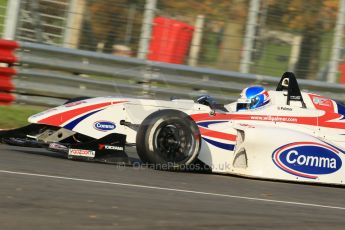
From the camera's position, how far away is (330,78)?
501 inches

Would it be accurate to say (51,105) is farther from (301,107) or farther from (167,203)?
(167,203)

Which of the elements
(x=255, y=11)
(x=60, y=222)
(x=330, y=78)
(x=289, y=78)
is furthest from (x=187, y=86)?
(x=60, y=222)

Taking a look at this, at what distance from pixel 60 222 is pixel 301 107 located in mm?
4288

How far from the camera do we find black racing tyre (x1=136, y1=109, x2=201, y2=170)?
7863 mm

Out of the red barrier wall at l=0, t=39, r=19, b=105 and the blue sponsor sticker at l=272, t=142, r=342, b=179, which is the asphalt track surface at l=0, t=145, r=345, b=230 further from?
the red barrier wall at l=0, t=39, r=19, b=105

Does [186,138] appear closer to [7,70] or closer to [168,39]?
[168,39]

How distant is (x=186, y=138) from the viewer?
26.0 feet

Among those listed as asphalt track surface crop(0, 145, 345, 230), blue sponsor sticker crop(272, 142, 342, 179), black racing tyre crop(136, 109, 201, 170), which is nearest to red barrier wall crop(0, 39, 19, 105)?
asphalt track surface crop(0, 145, 345, 230)

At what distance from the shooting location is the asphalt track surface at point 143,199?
5.33 metres

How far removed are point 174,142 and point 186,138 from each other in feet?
0.55

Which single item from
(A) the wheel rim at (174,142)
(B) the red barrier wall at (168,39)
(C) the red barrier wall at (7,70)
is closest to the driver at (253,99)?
(A) the wheel rim at (174,142)

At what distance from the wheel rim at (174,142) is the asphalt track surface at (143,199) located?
21 cm

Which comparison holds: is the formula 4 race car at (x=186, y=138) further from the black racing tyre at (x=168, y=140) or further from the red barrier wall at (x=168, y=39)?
the red barrier wall at (x=168, y=39)

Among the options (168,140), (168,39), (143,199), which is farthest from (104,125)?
(168,39)
